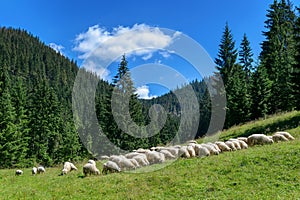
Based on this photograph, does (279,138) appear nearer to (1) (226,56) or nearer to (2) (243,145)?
(2) (243,145)

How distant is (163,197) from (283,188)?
4429 mm

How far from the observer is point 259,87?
37156mm

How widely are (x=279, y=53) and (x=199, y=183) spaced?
4282cm

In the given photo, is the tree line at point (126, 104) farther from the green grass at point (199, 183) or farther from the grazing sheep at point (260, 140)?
the green grass at point (199, 183)

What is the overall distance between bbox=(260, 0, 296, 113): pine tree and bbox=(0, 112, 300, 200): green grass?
24.8 metres

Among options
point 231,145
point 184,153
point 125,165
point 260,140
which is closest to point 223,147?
point 231,145

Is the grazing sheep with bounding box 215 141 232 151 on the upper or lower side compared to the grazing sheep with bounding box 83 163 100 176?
upper

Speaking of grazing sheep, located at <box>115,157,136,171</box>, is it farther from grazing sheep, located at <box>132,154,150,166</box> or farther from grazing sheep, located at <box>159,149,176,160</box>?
grazing sheep, located at <box>159,149,176,160</box>

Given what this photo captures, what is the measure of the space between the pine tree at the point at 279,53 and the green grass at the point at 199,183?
24.8 meters

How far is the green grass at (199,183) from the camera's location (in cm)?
987

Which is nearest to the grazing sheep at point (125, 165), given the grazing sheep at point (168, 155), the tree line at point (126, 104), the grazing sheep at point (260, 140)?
the grazing sheep at point (168, 155)

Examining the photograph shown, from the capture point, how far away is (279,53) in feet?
153

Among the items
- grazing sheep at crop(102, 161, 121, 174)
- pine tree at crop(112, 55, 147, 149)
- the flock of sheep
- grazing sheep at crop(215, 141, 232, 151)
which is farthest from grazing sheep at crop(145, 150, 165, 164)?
pine tree at crop(112, 55, 147, 149)

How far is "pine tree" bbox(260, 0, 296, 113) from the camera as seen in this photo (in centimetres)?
3622
